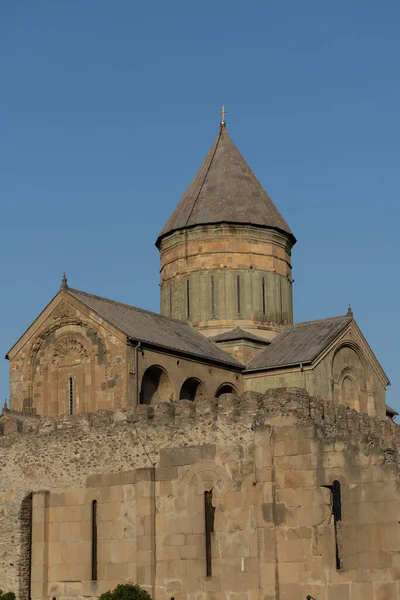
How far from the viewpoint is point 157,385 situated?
3209cm

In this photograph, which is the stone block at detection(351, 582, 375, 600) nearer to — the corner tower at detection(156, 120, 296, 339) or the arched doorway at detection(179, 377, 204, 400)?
the arched doorway at detection(179, 377, 204, 400)

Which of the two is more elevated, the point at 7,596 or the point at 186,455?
the point at 186,455

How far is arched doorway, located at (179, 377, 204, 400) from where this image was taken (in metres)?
33.1

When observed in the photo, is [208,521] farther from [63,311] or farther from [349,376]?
[349,376]

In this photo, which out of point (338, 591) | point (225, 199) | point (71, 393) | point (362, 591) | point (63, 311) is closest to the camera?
point (362, 591)

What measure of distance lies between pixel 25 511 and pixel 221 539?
527cm

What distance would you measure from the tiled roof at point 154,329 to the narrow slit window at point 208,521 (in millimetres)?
11435

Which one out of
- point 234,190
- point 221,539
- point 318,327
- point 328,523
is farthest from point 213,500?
point 234,190

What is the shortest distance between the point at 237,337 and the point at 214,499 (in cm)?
1580

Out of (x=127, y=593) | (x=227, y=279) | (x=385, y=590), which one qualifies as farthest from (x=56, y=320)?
(x=385, y=590)

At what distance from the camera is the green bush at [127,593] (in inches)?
780

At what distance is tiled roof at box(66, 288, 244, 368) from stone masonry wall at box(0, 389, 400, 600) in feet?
29.4

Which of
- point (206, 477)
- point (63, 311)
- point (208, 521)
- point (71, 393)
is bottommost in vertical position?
point (208, 521)

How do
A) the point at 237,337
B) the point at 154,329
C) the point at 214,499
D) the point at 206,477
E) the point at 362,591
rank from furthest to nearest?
the point at 237,337, the point at 154,329, the point at 206,477, the point at 214,499, the point at 362,591
